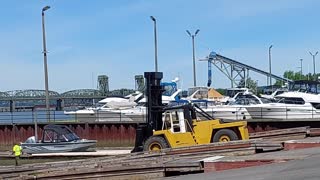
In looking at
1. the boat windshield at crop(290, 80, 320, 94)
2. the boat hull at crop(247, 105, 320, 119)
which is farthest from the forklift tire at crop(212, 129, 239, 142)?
the boat windshield at crop(290, 80, 320, 94)

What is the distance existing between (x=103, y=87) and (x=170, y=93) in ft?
248

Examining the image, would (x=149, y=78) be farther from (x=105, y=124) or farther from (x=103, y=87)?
(x=103, y=87)

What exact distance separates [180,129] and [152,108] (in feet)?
4.90

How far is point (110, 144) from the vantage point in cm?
4447

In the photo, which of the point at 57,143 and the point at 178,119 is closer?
the point at 178,119

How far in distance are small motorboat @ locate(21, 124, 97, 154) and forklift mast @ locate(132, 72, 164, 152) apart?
1025 centimetres

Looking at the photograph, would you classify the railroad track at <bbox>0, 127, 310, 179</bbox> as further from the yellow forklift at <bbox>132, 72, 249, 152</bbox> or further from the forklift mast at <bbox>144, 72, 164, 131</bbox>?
the forklift mast at <bbox>144, 72, 164, 131</bbox>

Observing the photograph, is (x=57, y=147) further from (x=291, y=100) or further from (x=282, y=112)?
(x=291, y=100)

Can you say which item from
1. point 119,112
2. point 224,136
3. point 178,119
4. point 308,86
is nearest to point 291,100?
point 308,86

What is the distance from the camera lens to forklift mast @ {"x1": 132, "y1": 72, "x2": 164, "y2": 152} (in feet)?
84.4

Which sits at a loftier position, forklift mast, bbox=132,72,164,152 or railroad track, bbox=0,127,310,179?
forklift mast, bbox=132,72,164,152

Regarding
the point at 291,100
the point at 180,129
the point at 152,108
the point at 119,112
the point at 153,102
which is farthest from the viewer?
the point at 291,100

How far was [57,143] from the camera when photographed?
3628cm

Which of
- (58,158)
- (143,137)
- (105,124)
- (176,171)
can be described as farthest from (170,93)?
(176,171)
